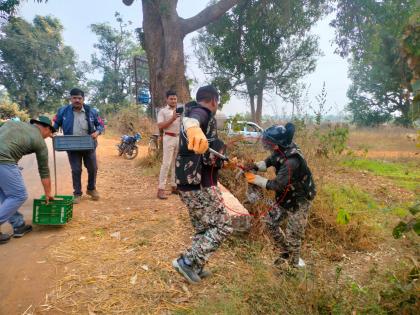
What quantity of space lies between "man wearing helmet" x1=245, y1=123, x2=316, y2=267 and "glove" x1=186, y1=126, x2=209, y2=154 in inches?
35.7

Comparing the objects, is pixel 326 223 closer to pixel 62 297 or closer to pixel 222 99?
pixel 62 297

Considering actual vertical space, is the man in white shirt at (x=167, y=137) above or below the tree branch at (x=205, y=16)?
below

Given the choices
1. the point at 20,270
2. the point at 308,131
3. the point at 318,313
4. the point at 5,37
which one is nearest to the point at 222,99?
the point at 308,131

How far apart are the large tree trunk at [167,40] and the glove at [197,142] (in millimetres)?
6743

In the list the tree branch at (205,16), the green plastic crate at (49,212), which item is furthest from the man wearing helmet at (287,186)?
the tree branch at (205,16)

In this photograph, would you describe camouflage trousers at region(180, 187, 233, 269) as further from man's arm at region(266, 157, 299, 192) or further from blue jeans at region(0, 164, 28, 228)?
blue jeans at region(0, 164, 28, 228)

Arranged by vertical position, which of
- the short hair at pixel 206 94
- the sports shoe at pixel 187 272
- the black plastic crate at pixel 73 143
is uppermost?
the short hair at pixel 206 94

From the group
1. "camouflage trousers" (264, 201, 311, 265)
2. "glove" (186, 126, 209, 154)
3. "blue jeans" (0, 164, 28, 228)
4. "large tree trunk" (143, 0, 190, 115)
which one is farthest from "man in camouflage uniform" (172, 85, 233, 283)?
"large tree trunk" (143, 0, 190, 115)

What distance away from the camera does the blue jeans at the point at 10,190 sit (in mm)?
3831

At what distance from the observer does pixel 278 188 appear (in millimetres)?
3379

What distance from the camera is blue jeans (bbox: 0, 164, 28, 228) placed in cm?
383

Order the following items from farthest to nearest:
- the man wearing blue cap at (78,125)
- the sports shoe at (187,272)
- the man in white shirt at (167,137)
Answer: the man in white shirt at (167,137)
the man wearing blue cap at (78,125)
the sports shoe at (187,272)

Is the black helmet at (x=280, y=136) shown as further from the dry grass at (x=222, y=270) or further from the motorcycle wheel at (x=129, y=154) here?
the motorcycle wheel at (x=129, y=154)

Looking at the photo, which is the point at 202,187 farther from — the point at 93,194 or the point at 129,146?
the point at 129,146
